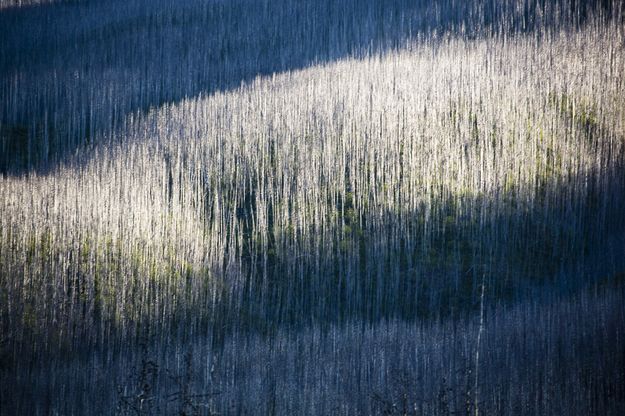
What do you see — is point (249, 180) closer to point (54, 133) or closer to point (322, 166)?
point (322, 166)

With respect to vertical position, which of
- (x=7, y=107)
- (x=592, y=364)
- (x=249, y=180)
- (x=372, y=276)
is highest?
(x=7, y=107)

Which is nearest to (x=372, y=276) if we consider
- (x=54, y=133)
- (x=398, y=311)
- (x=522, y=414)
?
(x=398, y=311)

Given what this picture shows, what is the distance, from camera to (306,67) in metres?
10.4

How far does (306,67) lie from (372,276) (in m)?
4.15

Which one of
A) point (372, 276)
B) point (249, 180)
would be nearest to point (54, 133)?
point (249, 180)

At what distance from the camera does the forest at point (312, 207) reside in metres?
6.92

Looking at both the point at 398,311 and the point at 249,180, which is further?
the point at 249,180

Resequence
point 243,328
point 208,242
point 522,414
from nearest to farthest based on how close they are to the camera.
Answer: point 522,414, point 243,328, point 208,242

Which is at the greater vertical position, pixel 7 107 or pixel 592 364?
pixel 7 107

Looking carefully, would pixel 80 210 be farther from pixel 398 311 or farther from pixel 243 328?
pixel 398 311

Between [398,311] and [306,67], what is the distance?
190 inches

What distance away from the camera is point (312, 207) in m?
9.12

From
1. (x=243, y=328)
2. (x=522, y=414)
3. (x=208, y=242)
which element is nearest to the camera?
(x=522, y=414)

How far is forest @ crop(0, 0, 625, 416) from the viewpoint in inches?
273
